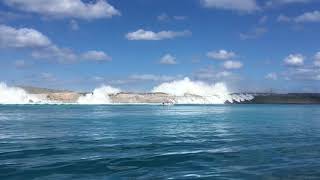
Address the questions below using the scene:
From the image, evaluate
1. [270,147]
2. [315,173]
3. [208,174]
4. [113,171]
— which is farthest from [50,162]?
[270,147]

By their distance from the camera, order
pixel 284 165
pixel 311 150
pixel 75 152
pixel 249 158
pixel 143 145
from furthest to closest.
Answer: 1. pixel 143 145
2. pixel 311 150
3. pixel 75 152
4. pixel 249 158
5. pixel 284 165

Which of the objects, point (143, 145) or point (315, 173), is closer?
point (315, 173)

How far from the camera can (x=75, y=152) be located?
4416 cm

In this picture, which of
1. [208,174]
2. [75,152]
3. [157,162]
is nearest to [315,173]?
[208,174]

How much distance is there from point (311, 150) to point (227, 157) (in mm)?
9774

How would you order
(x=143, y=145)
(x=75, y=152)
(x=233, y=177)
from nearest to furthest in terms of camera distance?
(x=233, y=177) < (x=75, y=152) < (x=143, y=145)

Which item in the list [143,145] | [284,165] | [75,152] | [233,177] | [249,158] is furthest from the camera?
[143,145]

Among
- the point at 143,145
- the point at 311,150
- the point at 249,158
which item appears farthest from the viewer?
the point at 143,145

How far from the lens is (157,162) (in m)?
38.5

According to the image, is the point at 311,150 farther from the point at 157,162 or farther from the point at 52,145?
the point at 52,145

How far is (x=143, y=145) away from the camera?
5081 cm

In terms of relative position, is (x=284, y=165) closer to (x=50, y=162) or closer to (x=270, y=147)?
(x=270, y=147)

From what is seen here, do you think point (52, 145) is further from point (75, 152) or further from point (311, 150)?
point (311, 150)

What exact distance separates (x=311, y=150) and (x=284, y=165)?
10.8 meters
